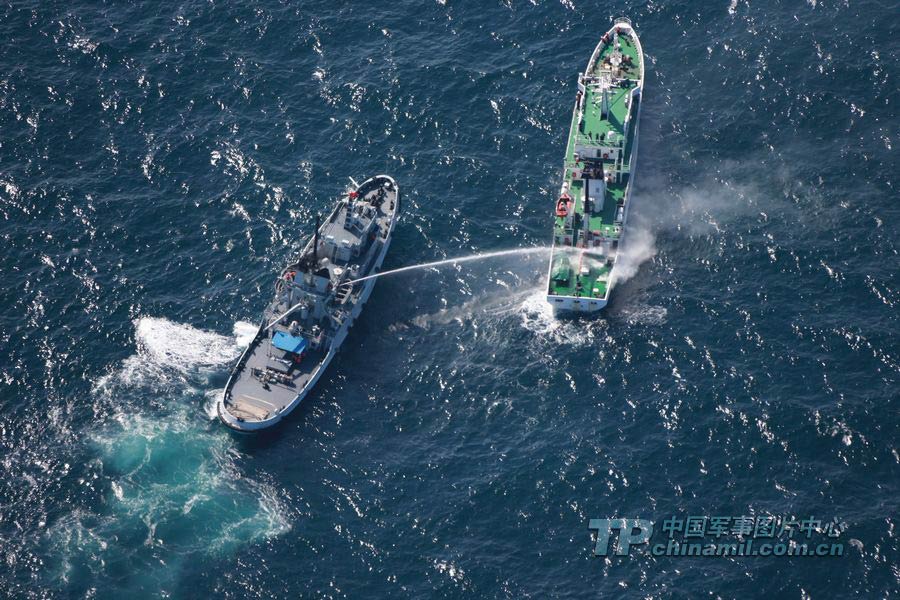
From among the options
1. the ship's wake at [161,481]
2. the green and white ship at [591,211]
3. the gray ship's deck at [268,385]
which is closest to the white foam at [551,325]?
the green and white ship at [591,211]

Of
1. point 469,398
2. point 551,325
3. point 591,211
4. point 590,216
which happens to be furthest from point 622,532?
point 591,211

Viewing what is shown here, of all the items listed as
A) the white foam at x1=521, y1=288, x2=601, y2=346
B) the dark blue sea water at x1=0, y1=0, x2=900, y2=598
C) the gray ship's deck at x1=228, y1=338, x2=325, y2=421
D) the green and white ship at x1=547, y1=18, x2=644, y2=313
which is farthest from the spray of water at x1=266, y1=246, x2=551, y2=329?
the gray ship's deck at x1=228, y1=338, x2=325, y2=421

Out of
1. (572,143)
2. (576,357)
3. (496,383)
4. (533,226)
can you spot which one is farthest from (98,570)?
(572,143)

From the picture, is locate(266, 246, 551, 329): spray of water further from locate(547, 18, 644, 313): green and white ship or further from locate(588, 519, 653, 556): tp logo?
locate(588, 519, 653, 556): tp logo

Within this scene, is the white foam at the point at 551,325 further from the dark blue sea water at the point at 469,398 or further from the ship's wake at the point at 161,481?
the ship's wake at the point at 161,481

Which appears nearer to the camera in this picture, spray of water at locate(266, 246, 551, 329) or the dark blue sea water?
the dark blue sea water

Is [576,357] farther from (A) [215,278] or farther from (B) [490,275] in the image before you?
(A) [215,278]

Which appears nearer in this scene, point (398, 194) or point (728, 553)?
point (728, 553)
